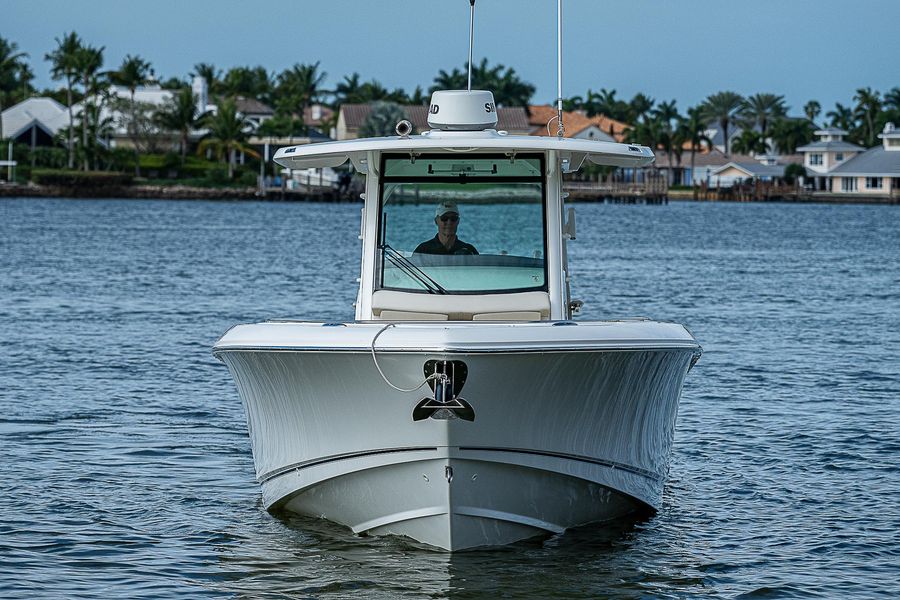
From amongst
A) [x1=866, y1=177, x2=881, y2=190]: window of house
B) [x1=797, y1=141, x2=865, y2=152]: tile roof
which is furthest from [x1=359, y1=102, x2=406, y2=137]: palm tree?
[x1=866, y1=177, x2=881, y2=190]: window of house

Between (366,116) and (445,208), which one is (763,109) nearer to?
(366,116)

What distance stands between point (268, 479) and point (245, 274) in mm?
31535

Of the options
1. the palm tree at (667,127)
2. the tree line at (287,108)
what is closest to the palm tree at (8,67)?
the tree line at (287,108)

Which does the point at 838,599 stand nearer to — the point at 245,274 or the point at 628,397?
the point at 628,397

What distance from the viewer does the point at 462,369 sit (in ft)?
30.1

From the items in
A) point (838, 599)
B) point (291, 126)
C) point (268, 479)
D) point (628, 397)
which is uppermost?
point (291, 126)

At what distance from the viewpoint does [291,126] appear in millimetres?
132375

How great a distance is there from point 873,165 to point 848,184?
16.8 feet

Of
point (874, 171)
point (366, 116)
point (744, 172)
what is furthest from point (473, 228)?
point (744, 172)

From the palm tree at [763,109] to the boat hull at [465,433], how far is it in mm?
178073

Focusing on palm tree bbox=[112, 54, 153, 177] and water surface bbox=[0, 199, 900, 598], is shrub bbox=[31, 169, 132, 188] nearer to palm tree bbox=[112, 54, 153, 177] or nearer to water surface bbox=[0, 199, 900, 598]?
palm tree bbox=[112, 54, 153, 177]

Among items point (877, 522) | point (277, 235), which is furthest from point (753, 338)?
point (277, 235)

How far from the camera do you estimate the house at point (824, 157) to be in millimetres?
154750

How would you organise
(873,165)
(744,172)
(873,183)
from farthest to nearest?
(744,172) < (873,183) < (873,165)
